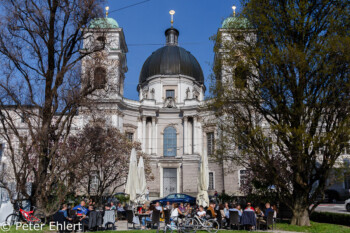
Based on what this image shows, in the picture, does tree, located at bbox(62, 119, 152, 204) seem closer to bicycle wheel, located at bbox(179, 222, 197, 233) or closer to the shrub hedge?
bicycle wheel, located at bbox(179, 222, 197, 233)

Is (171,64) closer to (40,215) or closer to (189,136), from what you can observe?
(189,136)

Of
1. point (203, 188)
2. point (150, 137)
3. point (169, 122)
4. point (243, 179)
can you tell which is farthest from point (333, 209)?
point (150, 137)

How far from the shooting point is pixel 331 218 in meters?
17.6

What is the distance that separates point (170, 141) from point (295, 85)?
2720 centimetres

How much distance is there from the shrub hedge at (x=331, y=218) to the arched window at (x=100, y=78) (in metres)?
13.2

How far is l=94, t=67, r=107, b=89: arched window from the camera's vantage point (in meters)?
15.4

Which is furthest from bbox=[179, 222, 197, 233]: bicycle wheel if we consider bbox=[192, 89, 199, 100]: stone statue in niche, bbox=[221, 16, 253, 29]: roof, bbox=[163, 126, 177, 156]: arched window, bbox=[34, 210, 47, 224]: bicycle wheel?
bbox=[192, 89, 199, 100]: stone statue in niche

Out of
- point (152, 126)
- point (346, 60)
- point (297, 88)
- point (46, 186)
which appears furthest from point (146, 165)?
point (346, 60)

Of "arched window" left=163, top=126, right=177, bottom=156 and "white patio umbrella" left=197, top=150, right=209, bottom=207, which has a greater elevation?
"arched window" left=163, top=126, right=177, bottom=156

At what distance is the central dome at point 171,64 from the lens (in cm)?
4455

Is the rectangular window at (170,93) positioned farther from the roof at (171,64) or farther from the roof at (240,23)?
the roof at (240,23)

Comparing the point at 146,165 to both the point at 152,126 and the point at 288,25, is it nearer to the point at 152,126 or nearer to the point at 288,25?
the point at 152,126

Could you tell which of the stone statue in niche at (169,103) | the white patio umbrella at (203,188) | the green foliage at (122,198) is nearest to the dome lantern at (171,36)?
the stone statue in niche at (169,103)

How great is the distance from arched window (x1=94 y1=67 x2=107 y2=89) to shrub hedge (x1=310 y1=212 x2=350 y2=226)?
13.2 metres
